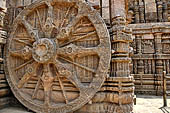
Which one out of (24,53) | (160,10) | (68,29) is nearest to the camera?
(68,29)

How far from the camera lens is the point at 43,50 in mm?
4176

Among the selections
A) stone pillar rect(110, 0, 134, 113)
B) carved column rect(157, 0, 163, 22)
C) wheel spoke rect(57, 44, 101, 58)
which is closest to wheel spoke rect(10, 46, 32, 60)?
wheel spoke rect(57, 44, 101, 58)

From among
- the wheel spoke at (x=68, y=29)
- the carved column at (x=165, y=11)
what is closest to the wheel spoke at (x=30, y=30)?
the wheel spoke at (x=68, y=29)

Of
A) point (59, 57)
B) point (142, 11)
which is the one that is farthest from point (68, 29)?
point (142, 11)

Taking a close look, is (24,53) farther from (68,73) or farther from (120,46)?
(120,46)

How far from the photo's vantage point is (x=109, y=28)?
426 centimetres

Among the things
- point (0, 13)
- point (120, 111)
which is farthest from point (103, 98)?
point (0, 13)

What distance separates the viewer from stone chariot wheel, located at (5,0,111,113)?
389cm

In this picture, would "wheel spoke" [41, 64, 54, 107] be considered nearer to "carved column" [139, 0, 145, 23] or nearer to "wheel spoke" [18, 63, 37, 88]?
"wheel spoke" [18, 63, 37, 88]

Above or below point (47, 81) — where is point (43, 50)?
above

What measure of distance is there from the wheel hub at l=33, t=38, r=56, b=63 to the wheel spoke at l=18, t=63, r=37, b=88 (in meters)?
0.31

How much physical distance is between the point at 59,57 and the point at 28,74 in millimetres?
1127

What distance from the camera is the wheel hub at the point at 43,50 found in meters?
4.08

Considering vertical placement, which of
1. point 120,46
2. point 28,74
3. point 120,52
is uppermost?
point 120,46
